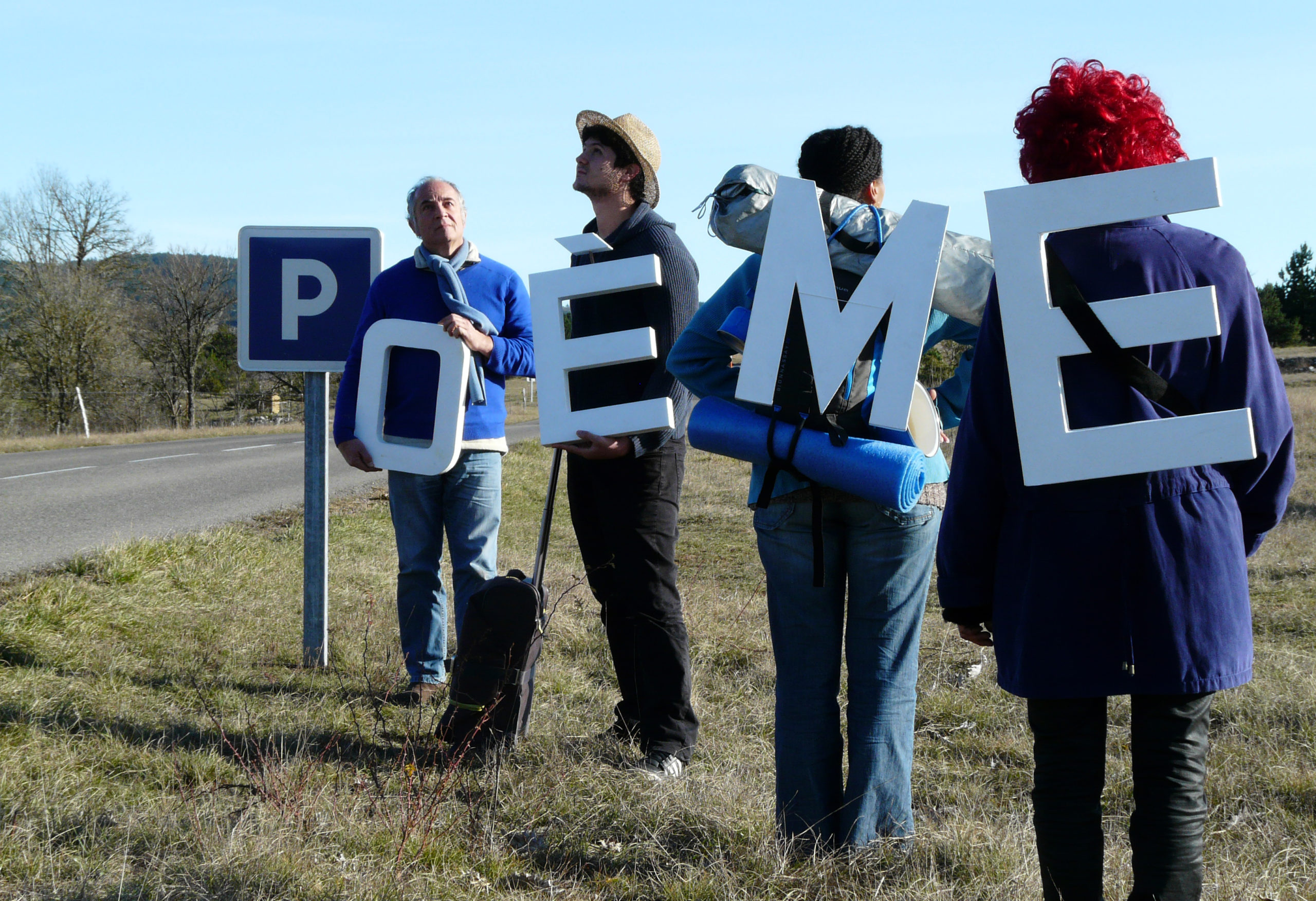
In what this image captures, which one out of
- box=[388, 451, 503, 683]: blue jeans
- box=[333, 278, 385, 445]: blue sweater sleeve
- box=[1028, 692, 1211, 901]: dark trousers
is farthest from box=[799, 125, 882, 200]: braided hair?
box=[333, 278, 385, 445]: blue sweater sleeve

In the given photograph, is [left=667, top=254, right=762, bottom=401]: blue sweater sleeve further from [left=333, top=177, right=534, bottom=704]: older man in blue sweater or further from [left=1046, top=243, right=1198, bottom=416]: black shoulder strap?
[left=333, top=177, right=534, bottom=704]: older man in blue sweater

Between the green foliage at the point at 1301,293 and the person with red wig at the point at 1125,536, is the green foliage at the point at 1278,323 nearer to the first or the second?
the green foliage at the point at 1301,293

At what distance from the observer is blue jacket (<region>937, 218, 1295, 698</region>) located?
77.0 inches

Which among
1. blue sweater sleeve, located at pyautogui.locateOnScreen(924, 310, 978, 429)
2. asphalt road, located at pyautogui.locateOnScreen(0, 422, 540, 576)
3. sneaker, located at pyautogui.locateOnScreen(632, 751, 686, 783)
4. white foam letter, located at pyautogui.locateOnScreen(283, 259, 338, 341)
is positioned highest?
white foam letter, located at pyautogui.locateOnScreen(283, 259, 338, 341)

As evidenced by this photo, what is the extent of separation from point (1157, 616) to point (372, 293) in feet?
10.7

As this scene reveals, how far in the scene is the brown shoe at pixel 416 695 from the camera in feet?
13.9

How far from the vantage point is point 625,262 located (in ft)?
10.8

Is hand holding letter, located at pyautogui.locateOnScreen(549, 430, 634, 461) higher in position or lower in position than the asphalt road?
higher

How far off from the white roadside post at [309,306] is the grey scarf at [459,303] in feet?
2.07

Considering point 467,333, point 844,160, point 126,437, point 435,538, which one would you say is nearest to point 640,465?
point 467,333

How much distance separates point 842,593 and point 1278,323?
76.9 metres

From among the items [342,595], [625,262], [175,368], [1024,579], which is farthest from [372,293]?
[175,368]

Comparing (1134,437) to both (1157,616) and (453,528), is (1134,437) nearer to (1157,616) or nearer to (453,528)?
(1157,616)

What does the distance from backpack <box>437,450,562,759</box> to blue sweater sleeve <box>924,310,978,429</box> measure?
1.52m
